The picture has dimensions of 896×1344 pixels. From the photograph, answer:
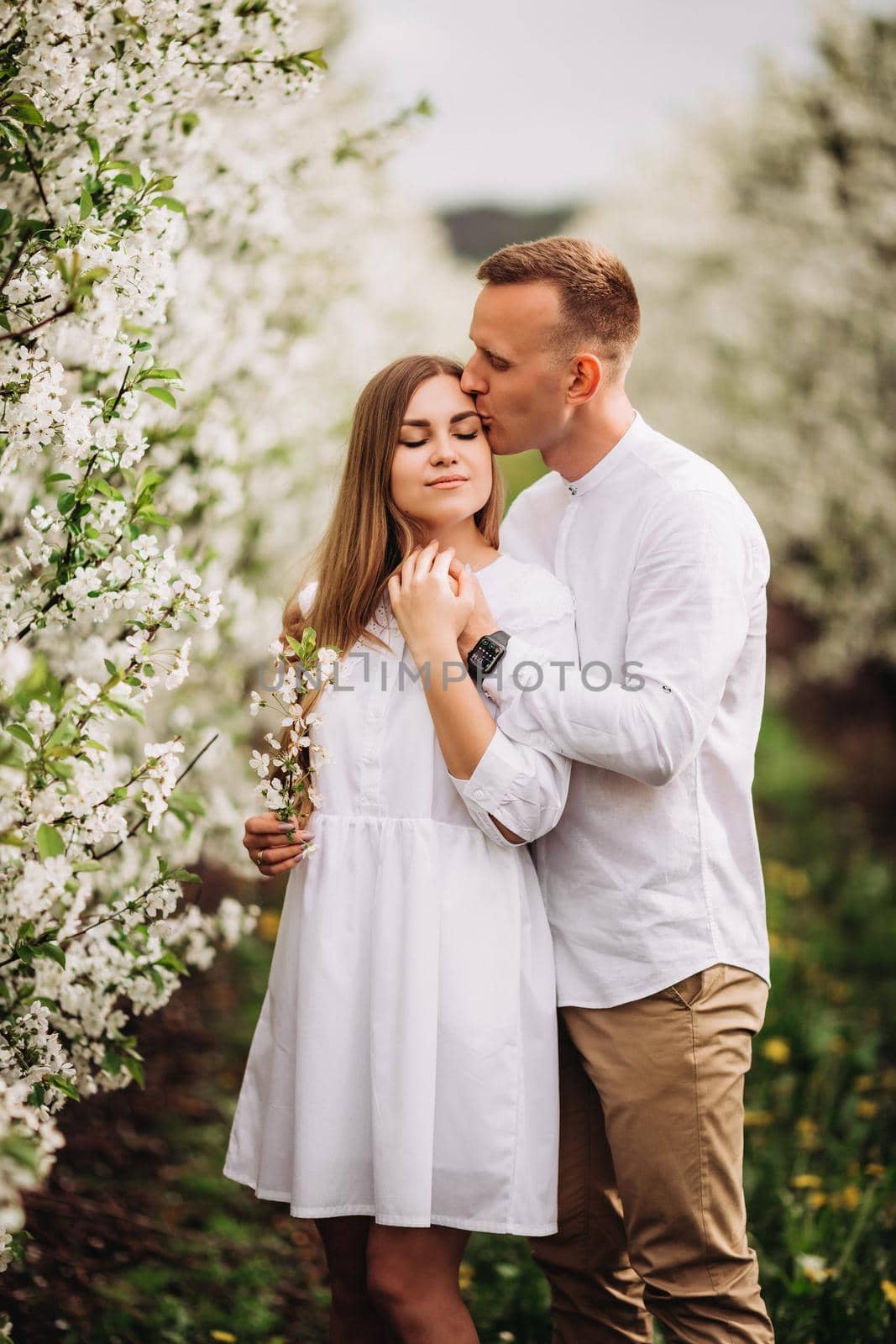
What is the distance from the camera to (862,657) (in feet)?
34.2

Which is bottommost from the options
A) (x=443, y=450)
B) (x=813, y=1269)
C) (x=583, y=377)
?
(x=813, y=1269)

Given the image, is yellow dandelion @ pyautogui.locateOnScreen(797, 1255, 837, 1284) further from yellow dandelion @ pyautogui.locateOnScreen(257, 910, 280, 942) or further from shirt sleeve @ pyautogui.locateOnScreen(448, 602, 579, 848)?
yellow dandelion @ pyautogui.locateOnScreen(257, 910, 280, 942)

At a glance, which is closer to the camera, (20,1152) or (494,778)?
(20,1152)

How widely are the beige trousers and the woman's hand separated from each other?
837 millimetres

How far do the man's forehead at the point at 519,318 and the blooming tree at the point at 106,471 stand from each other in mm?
670

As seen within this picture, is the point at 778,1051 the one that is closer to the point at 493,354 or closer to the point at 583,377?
the point at 583,377

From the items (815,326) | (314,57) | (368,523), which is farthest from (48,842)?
(815,326)

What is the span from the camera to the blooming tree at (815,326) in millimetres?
8742

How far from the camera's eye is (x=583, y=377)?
262cm

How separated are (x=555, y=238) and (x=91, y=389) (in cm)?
114

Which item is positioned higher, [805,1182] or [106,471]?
[106,471]

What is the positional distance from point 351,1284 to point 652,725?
4.33ft

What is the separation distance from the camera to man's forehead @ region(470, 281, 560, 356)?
2.60 meters

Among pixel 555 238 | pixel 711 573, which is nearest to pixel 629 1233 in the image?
pixel 711 573
